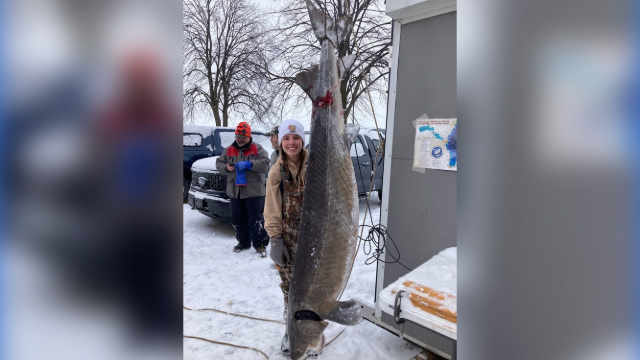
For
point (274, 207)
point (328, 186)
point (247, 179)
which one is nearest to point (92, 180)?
point (328, 186)

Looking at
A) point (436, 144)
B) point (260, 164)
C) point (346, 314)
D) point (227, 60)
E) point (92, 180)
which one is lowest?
point (346, 314)

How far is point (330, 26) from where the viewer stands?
2131 millimetres

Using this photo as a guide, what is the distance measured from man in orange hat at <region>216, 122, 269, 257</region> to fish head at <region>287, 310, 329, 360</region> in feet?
12.9

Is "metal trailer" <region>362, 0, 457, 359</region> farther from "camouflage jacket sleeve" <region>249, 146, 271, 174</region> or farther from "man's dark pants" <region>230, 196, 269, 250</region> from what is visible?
"man's dark pants" <region>230, 196, 269, 250</region>

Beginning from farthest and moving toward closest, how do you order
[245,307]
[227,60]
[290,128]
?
1. [227,60]
2. [245,307]
3. [290,128]

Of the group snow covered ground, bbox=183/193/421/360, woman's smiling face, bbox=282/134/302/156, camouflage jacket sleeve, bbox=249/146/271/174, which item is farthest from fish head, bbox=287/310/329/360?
camouflage jacket sleeve, bbox=249/146/271/174

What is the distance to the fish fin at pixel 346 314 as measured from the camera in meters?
2.30

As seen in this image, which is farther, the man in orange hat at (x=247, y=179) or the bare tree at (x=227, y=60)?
the bare tree at (x=227, y=60)

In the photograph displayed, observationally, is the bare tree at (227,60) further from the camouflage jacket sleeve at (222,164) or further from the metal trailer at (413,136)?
the metal trailer at (413,136)

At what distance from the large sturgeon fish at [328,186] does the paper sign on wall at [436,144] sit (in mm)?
1256

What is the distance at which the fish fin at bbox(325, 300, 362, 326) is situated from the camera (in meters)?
2.30

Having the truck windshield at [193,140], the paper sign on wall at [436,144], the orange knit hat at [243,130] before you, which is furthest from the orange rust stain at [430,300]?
the truck windshield at [193,140]

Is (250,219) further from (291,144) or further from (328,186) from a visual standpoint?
(328,186)

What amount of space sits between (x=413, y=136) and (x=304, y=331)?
207cm
